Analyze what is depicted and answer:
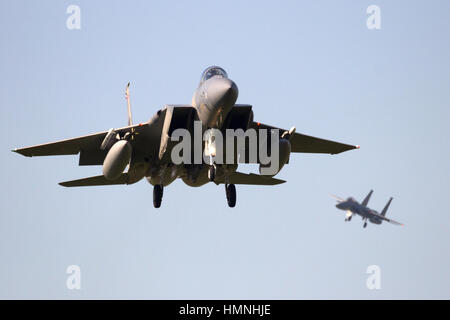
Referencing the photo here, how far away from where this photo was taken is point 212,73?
2208 centimetres

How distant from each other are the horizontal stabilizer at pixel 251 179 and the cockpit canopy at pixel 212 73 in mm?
5145

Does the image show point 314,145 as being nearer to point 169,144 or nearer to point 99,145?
point 169,144

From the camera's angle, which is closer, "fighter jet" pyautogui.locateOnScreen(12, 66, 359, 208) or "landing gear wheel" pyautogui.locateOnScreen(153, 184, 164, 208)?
"fighter jet" pyautogui.locateOnScreen(12, 66, 359, 208)

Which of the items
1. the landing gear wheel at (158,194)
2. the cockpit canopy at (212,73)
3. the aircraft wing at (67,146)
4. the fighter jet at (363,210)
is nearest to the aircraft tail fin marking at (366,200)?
the fighter jet at (363,210)

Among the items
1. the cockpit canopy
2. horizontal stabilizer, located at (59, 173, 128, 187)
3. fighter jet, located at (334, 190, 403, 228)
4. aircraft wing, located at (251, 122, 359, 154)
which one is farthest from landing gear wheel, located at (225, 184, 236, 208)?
fighter jet, located at (334, 190, 403, 228)

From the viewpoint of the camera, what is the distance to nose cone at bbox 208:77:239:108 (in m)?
20.2

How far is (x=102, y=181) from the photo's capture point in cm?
2592

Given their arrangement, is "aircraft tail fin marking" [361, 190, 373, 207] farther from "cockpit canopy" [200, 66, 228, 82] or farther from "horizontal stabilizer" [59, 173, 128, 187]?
"cockpit canopy" [200, 66, 228, 82]

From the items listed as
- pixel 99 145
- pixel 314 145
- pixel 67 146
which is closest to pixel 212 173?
pixel 99 145

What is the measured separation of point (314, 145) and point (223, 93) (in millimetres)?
7109
